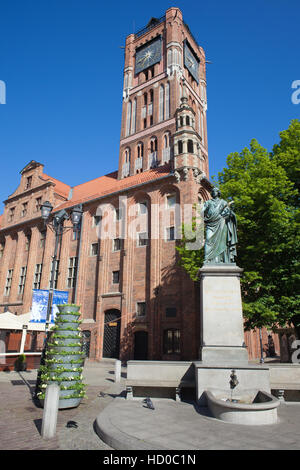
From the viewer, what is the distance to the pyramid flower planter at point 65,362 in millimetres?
7754

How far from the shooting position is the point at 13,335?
27797 mm

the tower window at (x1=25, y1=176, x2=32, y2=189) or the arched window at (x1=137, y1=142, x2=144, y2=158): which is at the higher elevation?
the arched window at (x1=137, y1=142, x2=144, y2=158)

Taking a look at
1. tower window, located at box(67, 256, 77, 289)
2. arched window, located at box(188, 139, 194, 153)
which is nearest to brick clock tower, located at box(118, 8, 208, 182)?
arched window, located at box(188, 139, 194, 153)

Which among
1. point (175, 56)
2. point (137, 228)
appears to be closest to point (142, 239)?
point (137, 228)

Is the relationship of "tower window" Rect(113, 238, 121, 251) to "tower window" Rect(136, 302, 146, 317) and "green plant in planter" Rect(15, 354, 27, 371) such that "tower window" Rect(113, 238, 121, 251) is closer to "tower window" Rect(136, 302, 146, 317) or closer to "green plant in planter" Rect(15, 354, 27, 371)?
"tower window" Rect(136, 302, 146, 317)

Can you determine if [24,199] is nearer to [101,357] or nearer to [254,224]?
[101,357]

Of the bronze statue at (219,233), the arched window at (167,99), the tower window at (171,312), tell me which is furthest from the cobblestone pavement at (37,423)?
the arched window at (167,99)

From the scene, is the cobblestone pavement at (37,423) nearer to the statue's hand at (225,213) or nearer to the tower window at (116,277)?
the statue's hand at (225,213)

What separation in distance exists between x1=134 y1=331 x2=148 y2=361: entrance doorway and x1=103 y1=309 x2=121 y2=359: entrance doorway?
6.19 feet

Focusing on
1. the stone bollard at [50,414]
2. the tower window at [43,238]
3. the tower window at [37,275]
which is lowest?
the stone bollard at [50,414]

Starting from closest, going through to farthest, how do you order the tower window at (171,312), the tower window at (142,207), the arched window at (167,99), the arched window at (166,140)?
the tower window at (171,312) → the tower window at (142,207) → the arched window at (166,140) → the arched window at (167,99)

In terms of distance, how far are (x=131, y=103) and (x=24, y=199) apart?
59.6 ft

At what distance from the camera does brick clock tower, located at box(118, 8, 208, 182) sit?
33.7m
